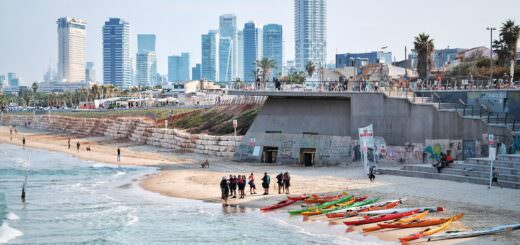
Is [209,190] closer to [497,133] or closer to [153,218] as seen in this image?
[153,218]

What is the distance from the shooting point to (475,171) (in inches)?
1681

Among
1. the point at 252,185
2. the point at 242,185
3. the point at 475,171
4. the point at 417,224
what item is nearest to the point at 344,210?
the point at 417,224

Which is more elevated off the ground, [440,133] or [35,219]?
[440,133]

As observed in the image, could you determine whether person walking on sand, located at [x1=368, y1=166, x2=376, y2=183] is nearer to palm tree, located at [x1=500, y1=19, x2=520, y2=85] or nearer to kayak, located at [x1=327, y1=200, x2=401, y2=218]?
kayak, located at [x1=327, y1=200, x2=401, y2=218]

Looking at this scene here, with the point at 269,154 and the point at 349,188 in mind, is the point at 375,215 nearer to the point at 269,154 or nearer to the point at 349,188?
the point at 349,188

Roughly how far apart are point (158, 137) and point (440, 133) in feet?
141

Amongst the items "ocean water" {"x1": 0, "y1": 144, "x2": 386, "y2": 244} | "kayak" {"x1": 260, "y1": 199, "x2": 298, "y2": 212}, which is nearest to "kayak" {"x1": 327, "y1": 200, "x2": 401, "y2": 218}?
"ocean water" {"x1": 0, "y1": 144, "x2": 386, "y2": 244}

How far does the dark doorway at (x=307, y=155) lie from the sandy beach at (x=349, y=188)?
189 cm

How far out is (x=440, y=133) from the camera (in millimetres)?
52250

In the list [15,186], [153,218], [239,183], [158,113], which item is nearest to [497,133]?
[239,183]

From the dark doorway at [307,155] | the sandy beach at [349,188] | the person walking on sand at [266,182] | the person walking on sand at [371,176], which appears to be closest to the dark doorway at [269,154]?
the sandy beach at [349,188]

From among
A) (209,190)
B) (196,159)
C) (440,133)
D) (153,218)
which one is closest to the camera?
(153,218)

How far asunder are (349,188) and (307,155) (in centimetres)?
1525

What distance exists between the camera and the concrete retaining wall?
71.2 m
